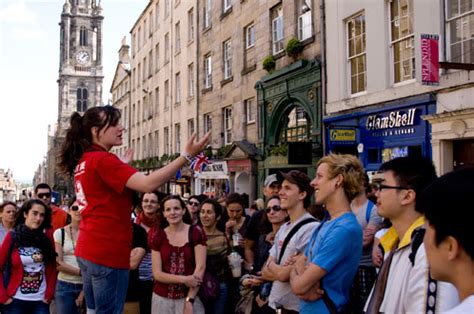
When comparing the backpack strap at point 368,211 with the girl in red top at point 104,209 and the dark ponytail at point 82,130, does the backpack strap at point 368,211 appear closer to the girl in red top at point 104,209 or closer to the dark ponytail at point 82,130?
the girl in red top at point 104,209

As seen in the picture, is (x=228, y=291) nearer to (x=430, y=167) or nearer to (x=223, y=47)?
(x=430, y=167)

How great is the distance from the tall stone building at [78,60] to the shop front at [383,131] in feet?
281

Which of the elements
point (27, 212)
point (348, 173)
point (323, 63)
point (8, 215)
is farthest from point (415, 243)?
point (323, 63)

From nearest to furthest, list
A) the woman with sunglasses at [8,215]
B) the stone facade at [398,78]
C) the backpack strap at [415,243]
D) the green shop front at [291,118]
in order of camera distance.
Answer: the backpack strap at [415,243], the woman with sunglasses at [8,215], the stone facade at [398,78], the green shop front at [291,118]

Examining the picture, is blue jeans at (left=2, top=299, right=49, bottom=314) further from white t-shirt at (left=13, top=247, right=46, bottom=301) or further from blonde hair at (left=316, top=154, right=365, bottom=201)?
blonde hair at (left=316, top=154, right=365, bottom=201)

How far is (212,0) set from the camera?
24.9m

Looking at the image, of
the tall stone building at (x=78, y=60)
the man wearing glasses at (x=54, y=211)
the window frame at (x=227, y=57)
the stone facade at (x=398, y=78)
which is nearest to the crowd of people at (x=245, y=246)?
the man wearing glasses at (x=54, y=211)

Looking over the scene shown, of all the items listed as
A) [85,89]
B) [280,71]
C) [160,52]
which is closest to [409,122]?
[280,71]

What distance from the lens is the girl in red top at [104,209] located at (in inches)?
122

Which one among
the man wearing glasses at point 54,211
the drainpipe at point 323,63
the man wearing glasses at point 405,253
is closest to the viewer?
the man wearing glasses at point 405,253

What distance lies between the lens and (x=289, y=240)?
4.42 metres

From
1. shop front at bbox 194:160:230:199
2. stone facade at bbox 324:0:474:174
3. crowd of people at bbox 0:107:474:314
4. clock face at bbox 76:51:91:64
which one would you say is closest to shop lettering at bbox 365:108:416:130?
stone facade at bbox 324:0:474:174

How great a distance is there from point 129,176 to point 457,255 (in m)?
2.00

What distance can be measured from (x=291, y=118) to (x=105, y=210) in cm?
1518
